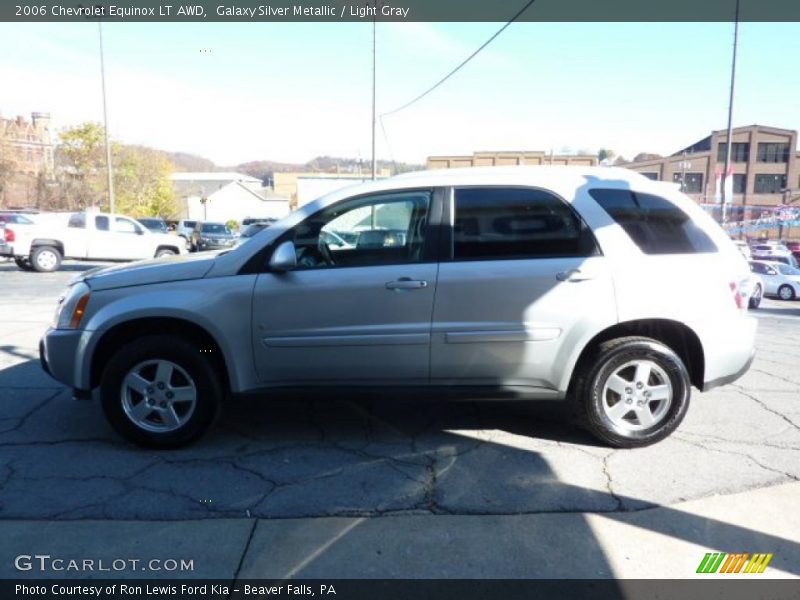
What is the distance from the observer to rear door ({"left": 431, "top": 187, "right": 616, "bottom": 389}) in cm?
358

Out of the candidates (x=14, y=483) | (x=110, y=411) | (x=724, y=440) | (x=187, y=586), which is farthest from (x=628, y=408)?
(x=14, y=483)

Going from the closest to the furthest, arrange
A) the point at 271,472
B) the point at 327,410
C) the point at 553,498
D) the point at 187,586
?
the point at 187,586 < the point at 553,498 < the point at 271,472 < the point at 327,410

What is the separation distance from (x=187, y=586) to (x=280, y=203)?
7416cm

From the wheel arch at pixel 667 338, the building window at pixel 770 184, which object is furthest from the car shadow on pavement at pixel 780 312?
the building window at pixel 770 184

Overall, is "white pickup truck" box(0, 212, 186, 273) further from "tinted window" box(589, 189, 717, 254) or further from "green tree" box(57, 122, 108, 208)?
"green tree" box(57, 122, 108, 208)

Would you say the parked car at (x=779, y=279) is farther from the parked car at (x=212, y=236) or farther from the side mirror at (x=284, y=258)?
the side mirror at (x=284, y=258)

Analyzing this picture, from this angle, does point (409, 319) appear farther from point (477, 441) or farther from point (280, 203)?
point (280, 203)

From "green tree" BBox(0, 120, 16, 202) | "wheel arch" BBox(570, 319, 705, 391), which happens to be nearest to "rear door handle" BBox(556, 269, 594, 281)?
"wheel arch" BBox(570, 319, 705, 391)

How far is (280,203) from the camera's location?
73.9 meters

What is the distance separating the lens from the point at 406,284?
3.55 m

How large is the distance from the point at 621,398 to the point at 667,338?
0.52m

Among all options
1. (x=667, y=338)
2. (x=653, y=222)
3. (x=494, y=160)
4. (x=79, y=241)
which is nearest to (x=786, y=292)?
(x=494, y=160)

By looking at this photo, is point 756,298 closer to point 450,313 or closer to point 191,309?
point 450,313

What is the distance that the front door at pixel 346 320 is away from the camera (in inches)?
141
